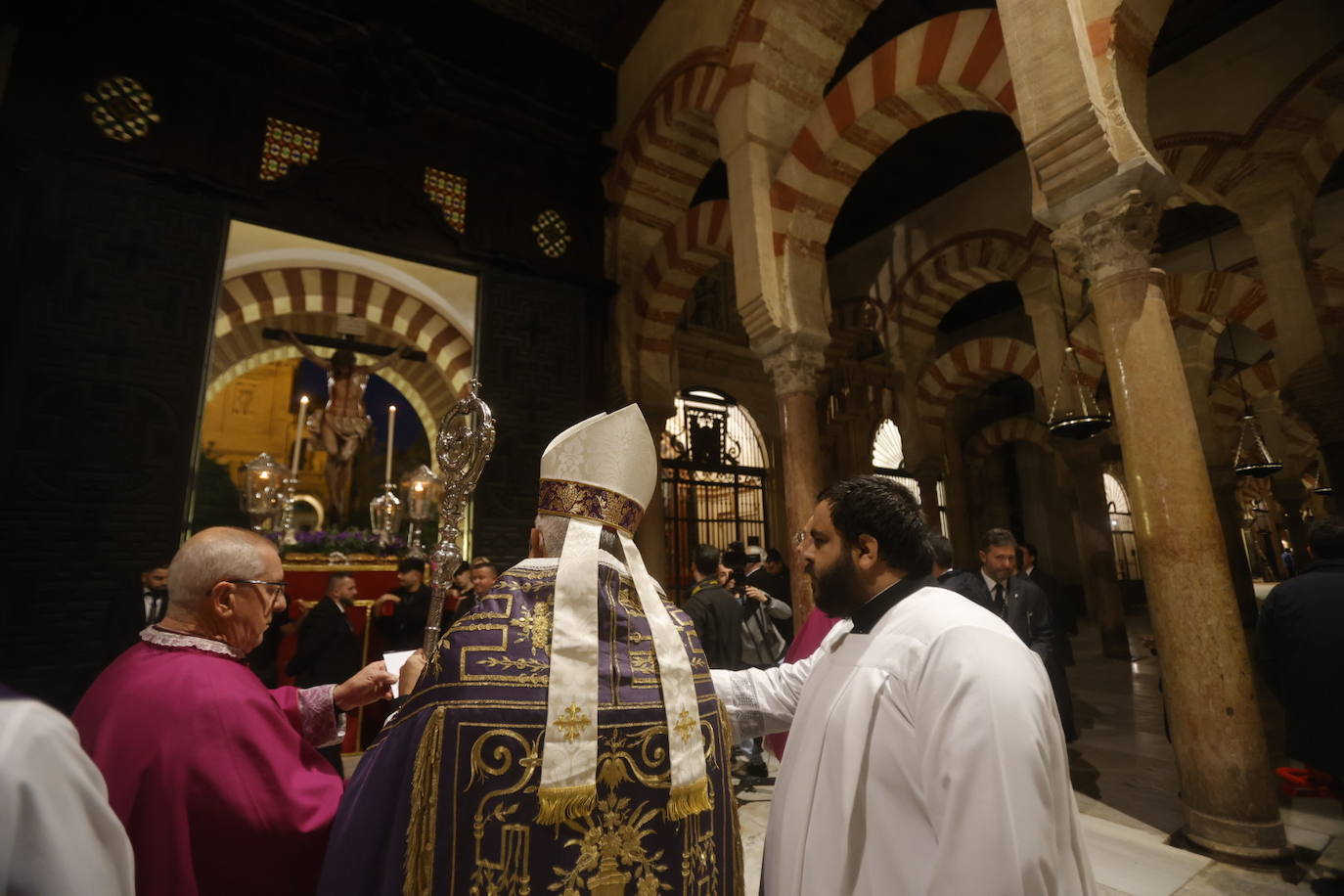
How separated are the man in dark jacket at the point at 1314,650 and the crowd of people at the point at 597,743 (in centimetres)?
204

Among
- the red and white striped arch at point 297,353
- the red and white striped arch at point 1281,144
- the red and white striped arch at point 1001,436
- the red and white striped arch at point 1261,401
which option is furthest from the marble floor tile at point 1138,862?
the red and white striped arch at point 1261,401

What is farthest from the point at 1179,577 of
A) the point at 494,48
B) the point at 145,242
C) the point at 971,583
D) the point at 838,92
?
the point at 494,48

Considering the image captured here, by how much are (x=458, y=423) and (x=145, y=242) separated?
492cm

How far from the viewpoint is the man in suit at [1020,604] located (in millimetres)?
3664

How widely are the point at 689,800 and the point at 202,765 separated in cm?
88

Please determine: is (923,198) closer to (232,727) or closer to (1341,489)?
(1341,489)

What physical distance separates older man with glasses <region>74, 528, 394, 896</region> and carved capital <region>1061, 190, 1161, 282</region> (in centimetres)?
390

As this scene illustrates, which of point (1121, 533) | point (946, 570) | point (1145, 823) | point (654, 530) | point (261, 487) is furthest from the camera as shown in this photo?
point (1121, 533)

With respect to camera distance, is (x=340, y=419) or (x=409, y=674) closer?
(x=409, y=674)

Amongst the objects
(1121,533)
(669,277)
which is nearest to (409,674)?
(669,277)

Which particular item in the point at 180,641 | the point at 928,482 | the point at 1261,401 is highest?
the point at 1261,401

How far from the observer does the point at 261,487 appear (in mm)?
5031

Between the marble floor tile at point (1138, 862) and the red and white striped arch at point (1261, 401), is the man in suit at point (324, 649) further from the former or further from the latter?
the red and white striped arch at point (1261, 401)

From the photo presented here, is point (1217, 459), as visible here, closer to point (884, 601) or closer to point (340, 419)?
point (884, 601)
